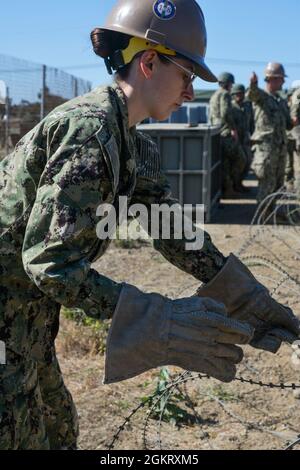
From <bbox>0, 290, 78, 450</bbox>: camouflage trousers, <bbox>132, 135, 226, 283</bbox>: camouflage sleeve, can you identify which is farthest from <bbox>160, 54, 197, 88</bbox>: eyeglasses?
<bbox>0, 290, 78, 450</bbox>: camouflage trousers

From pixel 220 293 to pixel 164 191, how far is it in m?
0.42

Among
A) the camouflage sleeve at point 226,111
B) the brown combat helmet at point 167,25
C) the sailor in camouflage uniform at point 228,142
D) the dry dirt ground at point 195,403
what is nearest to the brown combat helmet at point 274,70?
the sailor in camouflage uniform at point 228,142

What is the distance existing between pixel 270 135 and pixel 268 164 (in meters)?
0.38

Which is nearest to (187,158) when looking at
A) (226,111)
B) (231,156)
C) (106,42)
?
(231,156)

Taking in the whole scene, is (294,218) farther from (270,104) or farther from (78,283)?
(78,283)

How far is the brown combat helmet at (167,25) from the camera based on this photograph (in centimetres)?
198

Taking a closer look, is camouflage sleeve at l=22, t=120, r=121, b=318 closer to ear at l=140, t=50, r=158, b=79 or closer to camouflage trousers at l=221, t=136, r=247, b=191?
ear at l=140, t=50, r=158, b=79

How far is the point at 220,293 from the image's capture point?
238cm

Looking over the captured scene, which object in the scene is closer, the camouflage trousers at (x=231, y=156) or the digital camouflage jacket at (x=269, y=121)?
→ the digital camouflage jacket at (x=269, y=121)

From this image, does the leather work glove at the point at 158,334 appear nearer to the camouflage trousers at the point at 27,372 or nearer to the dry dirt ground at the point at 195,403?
the camouflage trousers at the point at 27,372

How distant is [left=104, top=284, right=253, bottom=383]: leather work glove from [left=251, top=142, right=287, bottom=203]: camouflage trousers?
23.8 ft

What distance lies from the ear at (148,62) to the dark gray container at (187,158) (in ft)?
21.1

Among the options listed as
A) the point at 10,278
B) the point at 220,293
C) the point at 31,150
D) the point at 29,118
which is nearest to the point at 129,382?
the point at 220,293

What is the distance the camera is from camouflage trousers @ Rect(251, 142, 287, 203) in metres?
8.84
